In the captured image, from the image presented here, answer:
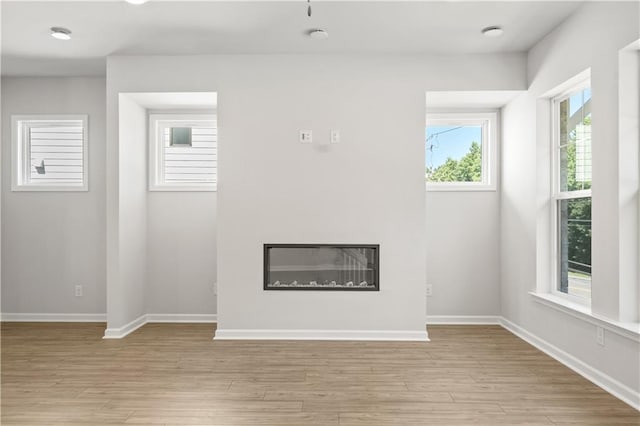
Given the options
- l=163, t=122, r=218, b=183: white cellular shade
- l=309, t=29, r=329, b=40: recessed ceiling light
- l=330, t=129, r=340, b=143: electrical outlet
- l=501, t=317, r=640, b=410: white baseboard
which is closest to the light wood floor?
l=501, t=317, r=640, b=410: white baseboard

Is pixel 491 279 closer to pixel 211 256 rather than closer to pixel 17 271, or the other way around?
pixel 211 256

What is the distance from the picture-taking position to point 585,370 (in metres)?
2.95

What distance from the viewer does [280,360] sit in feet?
10.8

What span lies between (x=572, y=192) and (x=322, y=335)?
7.97 ft

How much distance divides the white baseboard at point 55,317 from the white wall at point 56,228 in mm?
50

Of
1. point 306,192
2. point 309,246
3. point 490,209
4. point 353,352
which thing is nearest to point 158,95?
point 306,192

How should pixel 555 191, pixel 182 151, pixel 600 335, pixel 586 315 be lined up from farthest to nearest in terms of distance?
pixel 182 151 < pixel 555 191 < pixel 586 315 < pixel 600 335

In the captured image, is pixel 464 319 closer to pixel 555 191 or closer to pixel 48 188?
pixel 555 191

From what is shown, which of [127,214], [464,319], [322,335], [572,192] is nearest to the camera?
[572,192]

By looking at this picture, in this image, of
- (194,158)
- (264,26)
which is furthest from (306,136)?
(194,158)

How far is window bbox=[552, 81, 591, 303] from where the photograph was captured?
3.21 meters

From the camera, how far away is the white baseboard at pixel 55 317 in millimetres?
4602

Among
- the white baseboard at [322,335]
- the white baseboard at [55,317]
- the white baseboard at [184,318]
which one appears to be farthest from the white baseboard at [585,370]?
the white baseboard at [55,317]

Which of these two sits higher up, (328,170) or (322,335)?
(328,170)
